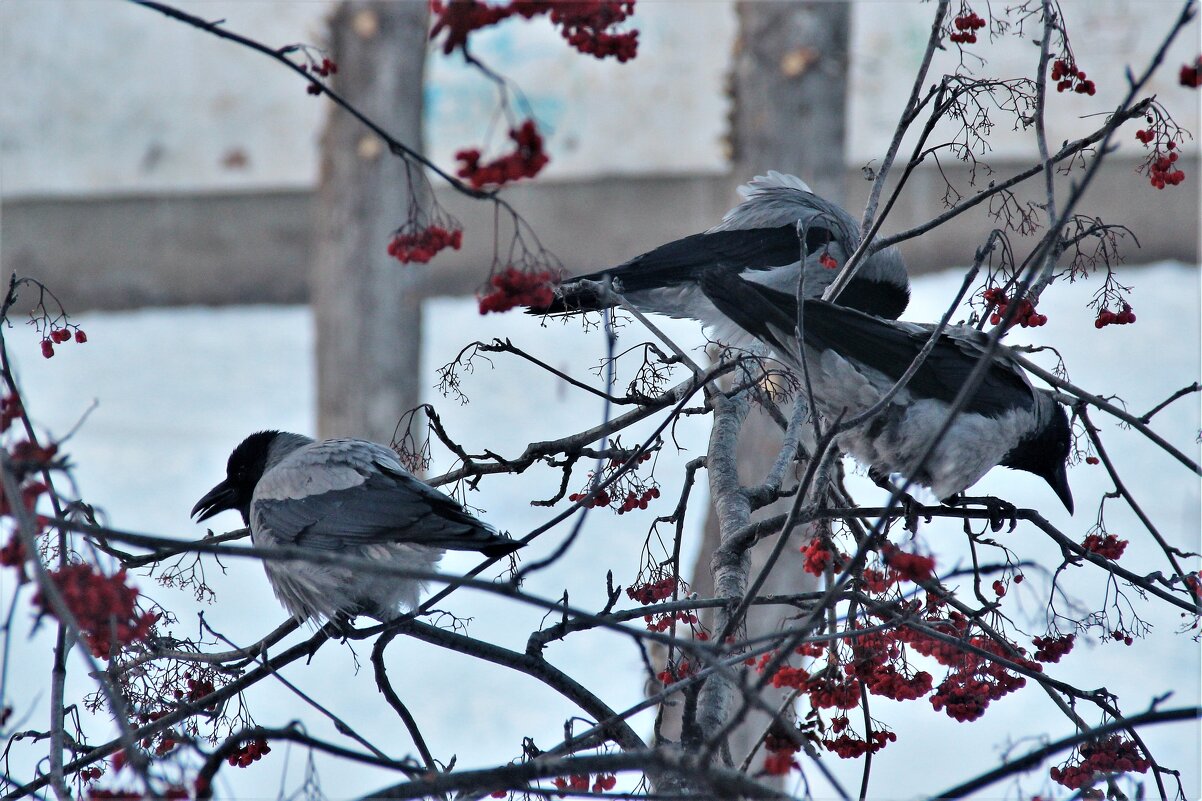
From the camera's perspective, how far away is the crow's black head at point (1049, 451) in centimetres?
352

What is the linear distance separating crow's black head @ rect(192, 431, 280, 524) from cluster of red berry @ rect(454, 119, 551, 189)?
7.04ft

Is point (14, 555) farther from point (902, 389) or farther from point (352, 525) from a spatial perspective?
point (902, 389)

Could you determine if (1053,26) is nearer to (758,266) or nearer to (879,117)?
(758,266)

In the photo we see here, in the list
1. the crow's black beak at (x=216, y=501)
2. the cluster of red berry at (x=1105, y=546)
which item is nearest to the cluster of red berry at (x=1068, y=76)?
the cluster of red berry at (x=1105, y=546)

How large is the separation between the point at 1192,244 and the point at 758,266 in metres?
5.60

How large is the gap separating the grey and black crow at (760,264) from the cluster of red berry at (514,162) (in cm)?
203

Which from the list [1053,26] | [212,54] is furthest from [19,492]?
[212,54]

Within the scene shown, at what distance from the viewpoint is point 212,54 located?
8828mm

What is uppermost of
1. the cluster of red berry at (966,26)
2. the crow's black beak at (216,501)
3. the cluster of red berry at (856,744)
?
the cluster of red berry at (966,26)

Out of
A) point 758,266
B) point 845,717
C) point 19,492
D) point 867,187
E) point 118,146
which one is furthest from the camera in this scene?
point 118,146

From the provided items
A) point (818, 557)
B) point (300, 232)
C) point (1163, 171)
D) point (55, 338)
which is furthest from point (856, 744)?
point (300, 232)

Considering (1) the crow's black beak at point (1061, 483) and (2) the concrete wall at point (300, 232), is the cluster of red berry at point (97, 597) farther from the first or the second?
(2) the concrete wall at point (300, 232)

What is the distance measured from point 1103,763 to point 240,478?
2578mm

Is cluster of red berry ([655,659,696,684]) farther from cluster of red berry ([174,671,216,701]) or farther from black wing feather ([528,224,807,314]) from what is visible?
black wing feather ([528,224,807,314])
